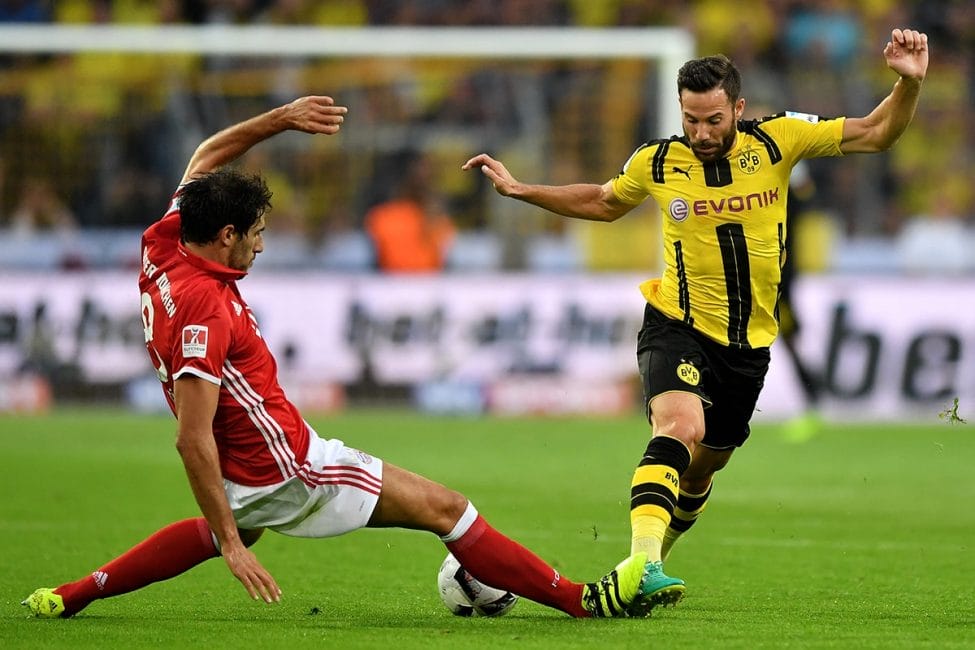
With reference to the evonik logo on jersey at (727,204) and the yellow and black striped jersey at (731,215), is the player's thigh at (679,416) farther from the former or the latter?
the evonik logo on jersey at (727,204)

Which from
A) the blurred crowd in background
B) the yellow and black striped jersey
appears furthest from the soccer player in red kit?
the blurred crowd in background

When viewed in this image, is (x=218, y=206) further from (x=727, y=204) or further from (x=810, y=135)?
(x=810, y=135)

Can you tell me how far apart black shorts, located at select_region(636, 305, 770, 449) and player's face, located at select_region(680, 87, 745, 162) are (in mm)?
740

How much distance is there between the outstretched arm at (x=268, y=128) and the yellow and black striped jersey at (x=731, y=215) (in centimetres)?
135

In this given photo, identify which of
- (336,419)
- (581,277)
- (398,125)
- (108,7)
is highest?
(108,7)

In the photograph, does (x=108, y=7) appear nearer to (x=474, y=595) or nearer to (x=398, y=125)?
(x=398, y=125)

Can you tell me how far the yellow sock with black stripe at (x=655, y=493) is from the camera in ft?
19.3

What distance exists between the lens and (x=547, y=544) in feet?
27.1

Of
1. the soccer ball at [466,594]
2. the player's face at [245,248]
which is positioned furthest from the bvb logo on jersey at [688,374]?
the player's face at [245,248]

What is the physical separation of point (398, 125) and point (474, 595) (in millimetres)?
12584

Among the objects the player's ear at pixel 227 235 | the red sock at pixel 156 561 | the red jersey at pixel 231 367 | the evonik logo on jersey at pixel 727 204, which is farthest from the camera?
the evonik logo on jersey at pixel 727 204

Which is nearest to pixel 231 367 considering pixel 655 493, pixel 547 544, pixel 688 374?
pixel 655 493

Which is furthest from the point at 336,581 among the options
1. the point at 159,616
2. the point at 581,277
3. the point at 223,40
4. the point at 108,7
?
the point at 108,7

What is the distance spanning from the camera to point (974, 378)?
631 inches
